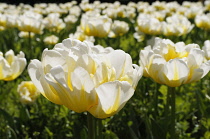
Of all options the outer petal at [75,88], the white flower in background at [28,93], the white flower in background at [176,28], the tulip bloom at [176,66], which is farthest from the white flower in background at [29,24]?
the outer petal at [75,88]

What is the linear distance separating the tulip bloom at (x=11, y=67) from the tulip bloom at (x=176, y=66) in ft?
2.74

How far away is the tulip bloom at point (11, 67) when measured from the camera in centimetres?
194

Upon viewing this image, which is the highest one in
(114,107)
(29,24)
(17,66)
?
(114,107)

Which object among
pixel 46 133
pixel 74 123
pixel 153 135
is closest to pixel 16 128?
pixel 46 133

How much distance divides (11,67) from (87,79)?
4.03ft

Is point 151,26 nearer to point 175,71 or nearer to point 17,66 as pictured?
point 17,66

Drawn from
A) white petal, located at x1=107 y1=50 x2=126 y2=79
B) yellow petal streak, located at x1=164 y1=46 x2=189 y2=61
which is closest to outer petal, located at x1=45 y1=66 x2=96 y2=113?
white petal, located at x1=107 y1=50 x2=126 y2=79

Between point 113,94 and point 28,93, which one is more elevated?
point 113,94

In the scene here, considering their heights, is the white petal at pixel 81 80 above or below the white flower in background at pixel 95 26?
above

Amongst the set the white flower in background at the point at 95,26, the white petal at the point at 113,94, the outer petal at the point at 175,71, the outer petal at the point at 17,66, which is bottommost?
the white flower in background at the point at 95,26

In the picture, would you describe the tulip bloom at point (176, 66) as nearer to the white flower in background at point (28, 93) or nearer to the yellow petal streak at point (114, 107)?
the yellow petal streak at point (114, 107)

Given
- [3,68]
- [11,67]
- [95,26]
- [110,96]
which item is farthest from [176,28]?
[110,96]

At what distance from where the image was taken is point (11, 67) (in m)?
2.08

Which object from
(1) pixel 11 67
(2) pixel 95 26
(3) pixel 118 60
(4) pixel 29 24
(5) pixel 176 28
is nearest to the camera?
(3) pixel 118 60
